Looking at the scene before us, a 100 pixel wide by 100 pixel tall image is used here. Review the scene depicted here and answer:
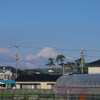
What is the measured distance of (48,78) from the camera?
77.1 meters

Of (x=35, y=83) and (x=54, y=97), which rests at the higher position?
(x=35, y=83)

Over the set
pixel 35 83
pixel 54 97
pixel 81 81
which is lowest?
pixel 54 97

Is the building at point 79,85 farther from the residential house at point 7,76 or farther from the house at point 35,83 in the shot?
the residential house at point 7,76

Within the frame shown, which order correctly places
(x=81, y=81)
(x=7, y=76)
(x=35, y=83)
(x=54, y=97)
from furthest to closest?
(x=7, y=76) → (x=35, y=83) → (x=81, y=81) → (x=54, y=97)

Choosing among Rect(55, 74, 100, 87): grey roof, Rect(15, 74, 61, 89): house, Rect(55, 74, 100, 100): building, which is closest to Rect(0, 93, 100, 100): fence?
Rect(55, 74, 100, 100): building

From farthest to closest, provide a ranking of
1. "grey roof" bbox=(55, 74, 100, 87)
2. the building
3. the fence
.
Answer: "grey roof" bbox=(55, 74, 100, 87)
the building
the fence

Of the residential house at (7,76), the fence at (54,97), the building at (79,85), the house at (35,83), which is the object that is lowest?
the fence at (54,97)

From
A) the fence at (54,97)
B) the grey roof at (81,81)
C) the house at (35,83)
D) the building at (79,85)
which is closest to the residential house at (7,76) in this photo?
the house at (35,83)

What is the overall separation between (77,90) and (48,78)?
31808 millimetres

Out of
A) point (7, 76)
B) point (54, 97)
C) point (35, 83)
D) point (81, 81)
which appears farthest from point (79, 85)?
point (7, 76)

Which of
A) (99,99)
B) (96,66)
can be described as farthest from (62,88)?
(96,66)

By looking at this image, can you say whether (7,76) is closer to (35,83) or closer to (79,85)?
(35,83)

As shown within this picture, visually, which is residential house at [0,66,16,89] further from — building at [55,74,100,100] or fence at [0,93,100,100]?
fence at [0,93,100,100]

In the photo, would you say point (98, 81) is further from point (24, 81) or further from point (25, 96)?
point (24, 81)
